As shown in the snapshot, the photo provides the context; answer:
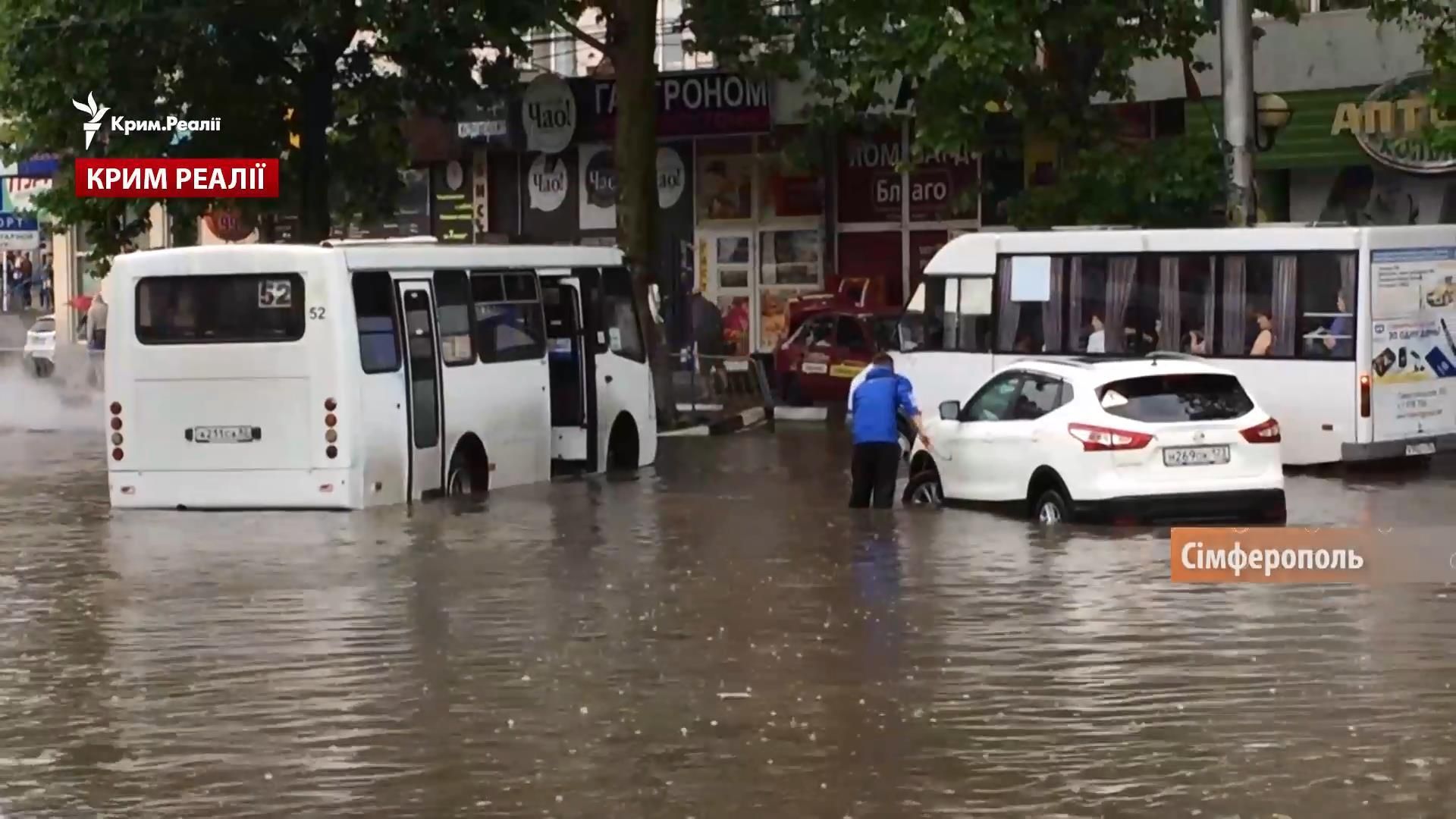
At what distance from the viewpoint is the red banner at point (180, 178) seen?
36375 mm

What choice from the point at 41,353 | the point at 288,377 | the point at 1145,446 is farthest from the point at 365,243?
the point at 41,353

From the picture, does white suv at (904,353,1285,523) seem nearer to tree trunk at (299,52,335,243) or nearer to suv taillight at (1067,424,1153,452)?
suv taillight at (1067,424,1153,452)

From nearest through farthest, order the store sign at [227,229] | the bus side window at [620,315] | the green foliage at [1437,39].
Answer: the bus side window at [620,315] → the green foliage at [1437,39] → the store sign at [227,229]

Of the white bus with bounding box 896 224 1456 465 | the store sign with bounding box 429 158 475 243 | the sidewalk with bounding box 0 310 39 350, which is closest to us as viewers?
the white bus with bounding box 896 224 1456 465

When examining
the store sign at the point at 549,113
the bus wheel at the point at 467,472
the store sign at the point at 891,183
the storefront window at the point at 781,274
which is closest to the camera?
the bus wheel at the point at 467,472

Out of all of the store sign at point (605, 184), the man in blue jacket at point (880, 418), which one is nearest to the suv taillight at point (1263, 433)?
the man in blue jacket at point (880, 418)

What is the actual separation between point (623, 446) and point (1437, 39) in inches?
436

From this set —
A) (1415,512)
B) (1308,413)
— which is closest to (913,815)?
(1415,512)

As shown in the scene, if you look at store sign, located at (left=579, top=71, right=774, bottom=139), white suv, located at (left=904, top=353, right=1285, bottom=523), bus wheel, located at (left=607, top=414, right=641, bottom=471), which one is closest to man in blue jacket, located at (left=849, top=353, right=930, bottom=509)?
white suv, located at (left=904, top=353, right=1285, bottom=523)

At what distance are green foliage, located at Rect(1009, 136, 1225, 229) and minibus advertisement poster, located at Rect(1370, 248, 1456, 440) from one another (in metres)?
5.33

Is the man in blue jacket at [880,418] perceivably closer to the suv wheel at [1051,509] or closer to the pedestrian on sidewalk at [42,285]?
the suv wheel at [1051,509]

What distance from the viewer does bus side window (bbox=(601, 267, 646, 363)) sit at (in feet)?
87.7

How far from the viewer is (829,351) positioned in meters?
37.7

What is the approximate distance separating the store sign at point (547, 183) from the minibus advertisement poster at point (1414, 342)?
23716mm
